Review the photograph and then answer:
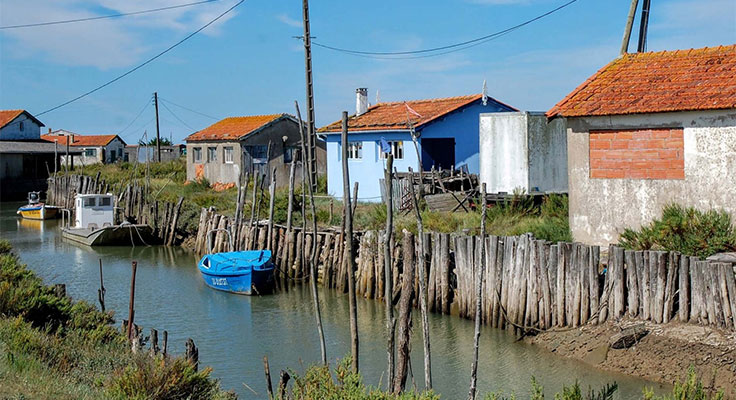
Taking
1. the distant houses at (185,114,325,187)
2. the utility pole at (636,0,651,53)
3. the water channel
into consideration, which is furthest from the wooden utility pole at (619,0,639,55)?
the distant houses at (185,114,325,187)

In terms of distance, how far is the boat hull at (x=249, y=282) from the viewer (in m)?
22.0

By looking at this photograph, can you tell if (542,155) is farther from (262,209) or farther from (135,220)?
(135,220)

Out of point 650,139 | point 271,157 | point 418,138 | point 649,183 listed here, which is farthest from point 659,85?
point 271,157

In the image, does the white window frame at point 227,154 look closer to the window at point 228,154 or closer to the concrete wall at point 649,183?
the window at point 228,154

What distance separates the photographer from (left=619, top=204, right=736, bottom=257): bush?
48.6ft

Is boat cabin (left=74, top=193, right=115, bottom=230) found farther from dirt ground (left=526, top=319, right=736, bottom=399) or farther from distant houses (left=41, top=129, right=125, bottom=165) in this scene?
distant houses (left=41, top=129, right=125, bottom=165)

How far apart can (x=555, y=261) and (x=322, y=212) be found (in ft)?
43.9

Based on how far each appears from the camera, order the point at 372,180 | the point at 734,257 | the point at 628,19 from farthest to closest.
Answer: the point at 372,180, the point at 628,19, the point at 734,257

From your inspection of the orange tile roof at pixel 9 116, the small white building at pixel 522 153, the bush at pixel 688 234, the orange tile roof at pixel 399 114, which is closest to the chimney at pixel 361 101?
the orange tile roof at pixel 399 114

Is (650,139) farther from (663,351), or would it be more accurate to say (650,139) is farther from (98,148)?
(98,148)

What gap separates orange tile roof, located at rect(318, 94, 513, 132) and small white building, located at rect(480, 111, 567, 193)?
19.9 feet

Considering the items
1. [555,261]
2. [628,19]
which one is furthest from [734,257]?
[628,19]

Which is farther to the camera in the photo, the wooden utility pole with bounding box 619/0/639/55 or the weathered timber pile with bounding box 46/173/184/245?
the weathered timber pile with bounding box 46/173/184/245

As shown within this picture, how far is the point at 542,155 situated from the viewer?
993 inches
